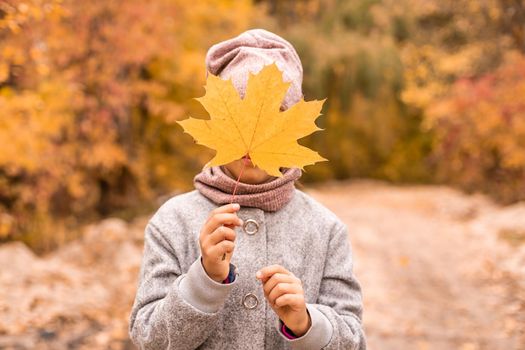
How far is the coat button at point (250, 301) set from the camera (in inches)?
59.7

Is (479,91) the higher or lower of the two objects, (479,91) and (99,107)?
the higher

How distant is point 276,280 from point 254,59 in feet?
1.70


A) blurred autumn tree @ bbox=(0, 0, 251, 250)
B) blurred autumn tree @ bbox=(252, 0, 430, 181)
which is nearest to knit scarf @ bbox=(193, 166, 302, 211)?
blurred autumn tree @ bbox=(0, 0, 251, 250)

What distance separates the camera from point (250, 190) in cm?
154

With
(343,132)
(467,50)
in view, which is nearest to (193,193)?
(467,50)

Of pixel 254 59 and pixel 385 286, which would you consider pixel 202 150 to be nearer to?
pixel 385 286

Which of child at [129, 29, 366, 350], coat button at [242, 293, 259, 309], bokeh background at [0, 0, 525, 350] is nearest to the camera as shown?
child at [129, 29, 366, 350]

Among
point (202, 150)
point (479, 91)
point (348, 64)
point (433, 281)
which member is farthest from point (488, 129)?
point (433, 281)

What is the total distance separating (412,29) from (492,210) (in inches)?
263

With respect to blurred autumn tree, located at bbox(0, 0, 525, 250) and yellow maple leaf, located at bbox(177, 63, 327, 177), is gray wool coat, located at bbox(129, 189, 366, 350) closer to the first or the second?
yellow maple leaf, located at bbox(177, 63, 327, 177)

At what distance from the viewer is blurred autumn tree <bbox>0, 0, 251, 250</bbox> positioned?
6.50 m

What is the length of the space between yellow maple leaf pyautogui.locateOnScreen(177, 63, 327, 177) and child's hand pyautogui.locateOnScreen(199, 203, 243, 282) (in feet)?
0.30

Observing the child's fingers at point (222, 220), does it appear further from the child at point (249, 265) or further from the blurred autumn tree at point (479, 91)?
the blurred autumn tree at point (479, 91)

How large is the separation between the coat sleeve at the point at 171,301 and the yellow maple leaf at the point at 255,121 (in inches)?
9.6
